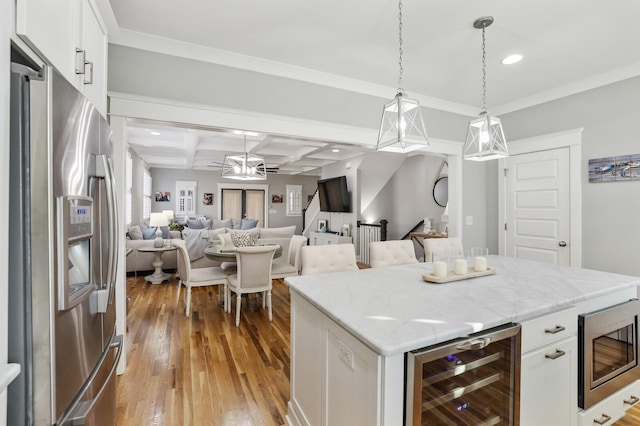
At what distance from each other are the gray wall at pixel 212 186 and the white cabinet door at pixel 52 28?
883cm

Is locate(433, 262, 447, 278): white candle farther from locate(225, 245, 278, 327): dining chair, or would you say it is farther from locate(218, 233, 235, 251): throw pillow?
locate(218, 233, 235, 251): throw pillow

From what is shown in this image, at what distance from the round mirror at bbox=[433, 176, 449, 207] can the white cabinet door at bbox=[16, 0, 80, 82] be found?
255 inches

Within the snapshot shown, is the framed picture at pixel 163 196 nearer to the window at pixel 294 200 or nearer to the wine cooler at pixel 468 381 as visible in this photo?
the window at pixel 294 200

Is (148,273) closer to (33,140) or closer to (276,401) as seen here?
(276,401)

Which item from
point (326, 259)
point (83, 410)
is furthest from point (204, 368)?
point (83, 410)

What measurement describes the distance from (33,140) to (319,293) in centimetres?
131

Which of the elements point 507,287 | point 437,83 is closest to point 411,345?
point 507,287

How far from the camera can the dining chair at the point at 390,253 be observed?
2732mm

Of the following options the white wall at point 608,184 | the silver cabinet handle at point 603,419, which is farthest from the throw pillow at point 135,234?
the white wall at point 608,184

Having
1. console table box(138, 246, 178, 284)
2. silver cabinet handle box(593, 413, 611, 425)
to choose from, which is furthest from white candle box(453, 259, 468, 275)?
console table box(138, 246, 178, 284)

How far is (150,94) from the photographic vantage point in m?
2.55

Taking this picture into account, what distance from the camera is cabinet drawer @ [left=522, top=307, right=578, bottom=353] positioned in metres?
1.40

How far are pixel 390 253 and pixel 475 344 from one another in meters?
1.62

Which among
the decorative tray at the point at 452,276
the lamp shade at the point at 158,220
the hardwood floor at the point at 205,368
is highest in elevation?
the lamp shade at the point at 158,220
